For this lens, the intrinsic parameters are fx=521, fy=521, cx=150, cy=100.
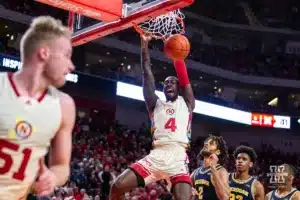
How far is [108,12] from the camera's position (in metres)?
6.63

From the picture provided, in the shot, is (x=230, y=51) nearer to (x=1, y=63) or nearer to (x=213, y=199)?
(x=1, y=63)

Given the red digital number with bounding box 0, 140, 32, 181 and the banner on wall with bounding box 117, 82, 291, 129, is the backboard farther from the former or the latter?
the banner on wall with bounding box 117, 82, 291, 129

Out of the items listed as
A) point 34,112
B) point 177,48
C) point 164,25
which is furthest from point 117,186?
point 34,112

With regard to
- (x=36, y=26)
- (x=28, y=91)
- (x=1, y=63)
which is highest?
(x=1, y=63)

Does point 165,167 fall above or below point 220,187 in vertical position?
above

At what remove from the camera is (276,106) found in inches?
1277

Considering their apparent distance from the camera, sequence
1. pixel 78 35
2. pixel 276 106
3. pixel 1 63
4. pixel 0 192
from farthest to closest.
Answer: pixel 276 106, pixel 1 63, pixel 78 35, pixel 0 192

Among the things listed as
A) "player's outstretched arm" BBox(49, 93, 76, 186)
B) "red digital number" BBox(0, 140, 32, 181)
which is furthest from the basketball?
"red digital number" BBox(0, 140, 32, 181)

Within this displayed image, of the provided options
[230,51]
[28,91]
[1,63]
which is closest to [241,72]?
[230,51]

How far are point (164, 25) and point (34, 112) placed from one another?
16.7ft

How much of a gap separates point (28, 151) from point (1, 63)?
56.5 feet

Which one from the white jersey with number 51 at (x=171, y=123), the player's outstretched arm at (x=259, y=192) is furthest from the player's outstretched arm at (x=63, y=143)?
the player's outstretched arm at (x=259, y=192)

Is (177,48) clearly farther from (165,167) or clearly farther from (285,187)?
(285,187)

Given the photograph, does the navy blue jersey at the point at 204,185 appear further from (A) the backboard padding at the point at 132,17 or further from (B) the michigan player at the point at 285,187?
(A) the backboard padding at the point at 132,17
